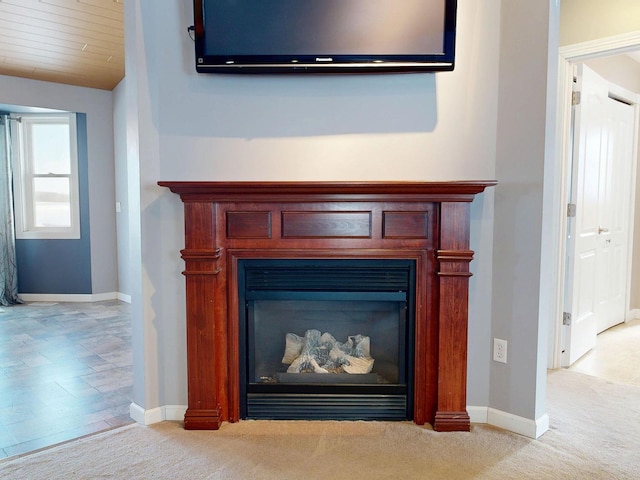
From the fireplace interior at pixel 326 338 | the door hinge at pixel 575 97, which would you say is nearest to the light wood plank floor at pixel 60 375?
the fireplace interior at pixel 326 338

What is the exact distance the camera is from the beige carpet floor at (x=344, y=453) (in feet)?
6.23

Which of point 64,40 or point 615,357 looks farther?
point 64,40

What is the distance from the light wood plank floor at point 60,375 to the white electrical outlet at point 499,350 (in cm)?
194

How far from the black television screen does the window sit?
3835 mm

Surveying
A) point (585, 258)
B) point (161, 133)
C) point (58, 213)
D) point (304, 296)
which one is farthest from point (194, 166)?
point (58, 213)

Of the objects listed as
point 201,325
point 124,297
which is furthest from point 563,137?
point 124,297

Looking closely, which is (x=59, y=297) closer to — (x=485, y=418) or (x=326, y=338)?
(x=326, y=338)

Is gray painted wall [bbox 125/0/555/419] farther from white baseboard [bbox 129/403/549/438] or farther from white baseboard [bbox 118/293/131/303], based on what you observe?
white baseboard [bbox 118/293/131/303]

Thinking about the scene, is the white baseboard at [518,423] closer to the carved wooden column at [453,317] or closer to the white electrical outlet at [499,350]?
the carved wooden column at [453,317]

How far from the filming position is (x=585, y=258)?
331 cm

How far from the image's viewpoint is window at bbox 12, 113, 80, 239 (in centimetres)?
521

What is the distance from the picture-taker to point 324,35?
7.04ft

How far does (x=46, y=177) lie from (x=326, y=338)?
447cm

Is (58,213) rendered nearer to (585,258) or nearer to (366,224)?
(366,224)
